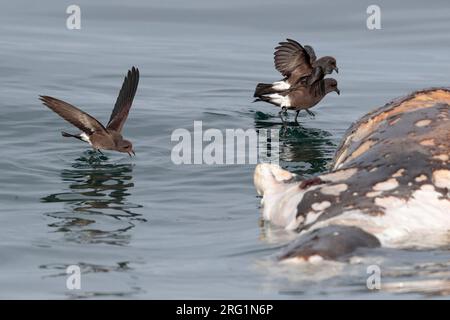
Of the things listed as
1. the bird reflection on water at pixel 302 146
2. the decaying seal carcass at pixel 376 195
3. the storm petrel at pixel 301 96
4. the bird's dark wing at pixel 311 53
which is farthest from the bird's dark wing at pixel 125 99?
the decaying seal carcass at pixel 376 195

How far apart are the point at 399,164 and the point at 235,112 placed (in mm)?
6375

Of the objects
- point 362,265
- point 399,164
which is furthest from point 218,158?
point 362,265

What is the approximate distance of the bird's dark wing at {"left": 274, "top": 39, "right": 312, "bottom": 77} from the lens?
16203mm

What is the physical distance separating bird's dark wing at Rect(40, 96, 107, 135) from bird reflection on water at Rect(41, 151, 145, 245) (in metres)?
0.27

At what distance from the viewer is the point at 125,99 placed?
13539 mm

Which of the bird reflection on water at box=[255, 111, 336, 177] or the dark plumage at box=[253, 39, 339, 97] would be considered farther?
the dark plumage at box=[253, 39, 339, 97]

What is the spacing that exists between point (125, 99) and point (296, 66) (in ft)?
12.0

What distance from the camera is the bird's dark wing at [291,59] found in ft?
53.2

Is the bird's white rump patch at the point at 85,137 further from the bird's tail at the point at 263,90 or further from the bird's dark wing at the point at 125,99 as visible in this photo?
the bird's tail at the point at 263,90

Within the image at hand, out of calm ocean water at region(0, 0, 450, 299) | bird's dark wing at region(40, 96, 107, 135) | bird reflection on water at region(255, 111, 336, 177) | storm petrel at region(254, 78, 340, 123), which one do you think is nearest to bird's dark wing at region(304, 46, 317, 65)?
storm petrel at region(254, 78, 340, 123)

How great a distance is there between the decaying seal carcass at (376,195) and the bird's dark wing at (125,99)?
13.8 ft

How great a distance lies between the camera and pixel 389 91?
17016 millimetres

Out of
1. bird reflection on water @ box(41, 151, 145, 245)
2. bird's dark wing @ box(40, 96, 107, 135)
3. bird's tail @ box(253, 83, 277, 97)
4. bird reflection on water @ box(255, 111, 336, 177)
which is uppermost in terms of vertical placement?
bird's tail @ box(253, 83, 277, 97)

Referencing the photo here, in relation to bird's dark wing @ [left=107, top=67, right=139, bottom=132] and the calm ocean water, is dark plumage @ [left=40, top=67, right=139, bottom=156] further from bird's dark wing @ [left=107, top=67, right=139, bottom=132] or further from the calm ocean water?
the calm ocean water
